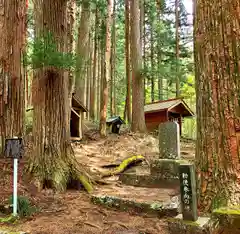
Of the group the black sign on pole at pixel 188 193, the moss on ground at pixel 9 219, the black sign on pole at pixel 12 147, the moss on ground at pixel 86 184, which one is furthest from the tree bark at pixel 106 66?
the black sign on pole at pixel 188 193

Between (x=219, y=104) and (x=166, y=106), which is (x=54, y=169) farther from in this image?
(x=166, y=106)

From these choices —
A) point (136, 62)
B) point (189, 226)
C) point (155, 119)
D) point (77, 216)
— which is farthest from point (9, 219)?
point (155, 119)

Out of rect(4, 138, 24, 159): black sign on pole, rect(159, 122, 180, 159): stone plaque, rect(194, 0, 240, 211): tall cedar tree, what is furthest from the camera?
rect(159, 122, 180, 159): stone plaque

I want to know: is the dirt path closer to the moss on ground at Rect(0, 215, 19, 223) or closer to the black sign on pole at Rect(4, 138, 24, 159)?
the moss on ground at Rect(0, 215, 19, 223)

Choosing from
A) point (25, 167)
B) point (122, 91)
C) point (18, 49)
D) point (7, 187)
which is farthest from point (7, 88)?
point (122, 91)

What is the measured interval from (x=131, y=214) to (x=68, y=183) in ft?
5.70

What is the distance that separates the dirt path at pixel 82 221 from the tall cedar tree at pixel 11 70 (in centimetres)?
205

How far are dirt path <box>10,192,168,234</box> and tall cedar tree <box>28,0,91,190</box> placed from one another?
641 mm

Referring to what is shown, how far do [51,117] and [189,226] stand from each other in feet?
12.5

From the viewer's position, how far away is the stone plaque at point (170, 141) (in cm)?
757

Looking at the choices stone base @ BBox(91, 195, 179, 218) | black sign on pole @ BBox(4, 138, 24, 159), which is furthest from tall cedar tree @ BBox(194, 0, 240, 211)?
black sign on pole @ BBox(4, 138, 24, 159)

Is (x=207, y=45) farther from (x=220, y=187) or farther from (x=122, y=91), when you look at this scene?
(x=122, y=91)

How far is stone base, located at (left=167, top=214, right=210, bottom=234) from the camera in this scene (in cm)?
291

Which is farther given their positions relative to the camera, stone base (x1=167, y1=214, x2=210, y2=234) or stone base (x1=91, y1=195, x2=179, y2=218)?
stone base (x1=91, y1=195, x2=179, y2=218)
